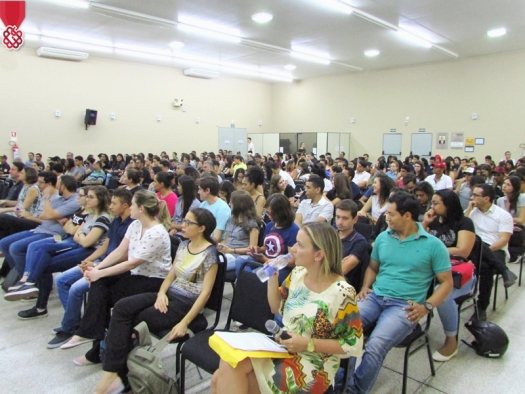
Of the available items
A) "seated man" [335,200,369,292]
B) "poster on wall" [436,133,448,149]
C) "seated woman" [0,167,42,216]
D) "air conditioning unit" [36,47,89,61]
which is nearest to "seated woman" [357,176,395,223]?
"seated man" [335,200,369,292]

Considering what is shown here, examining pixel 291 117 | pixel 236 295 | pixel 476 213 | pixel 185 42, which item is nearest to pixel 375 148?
pixel 291 117

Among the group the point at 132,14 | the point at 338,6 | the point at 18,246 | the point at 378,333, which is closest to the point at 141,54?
the point at 132,14

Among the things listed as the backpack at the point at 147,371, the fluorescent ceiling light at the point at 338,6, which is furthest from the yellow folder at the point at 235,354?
the fluorescent ceiling light at the point at 338,6

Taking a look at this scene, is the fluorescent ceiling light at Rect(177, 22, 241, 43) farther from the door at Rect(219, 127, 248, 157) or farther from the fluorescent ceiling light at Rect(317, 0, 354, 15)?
the door at Rect(219, 127, 248, 157)

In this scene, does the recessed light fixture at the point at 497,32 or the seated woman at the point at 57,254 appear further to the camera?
the recessed light fixture at the point at 497,32

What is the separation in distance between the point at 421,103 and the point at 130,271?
12272 millimetres

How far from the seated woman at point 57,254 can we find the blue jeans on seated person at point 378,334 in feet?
7.44

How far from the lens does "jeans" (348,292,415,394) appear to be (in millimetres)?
2037

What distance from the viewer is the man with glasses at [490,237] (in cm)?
310

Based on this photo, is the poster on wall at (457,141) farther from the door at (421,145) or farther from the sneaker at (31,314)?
the sneaker at (31,314)

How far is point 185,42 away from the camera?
388 inches

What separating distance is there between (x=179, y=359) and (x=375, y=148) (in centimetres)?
1291

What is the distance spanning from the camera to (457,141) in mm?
12047

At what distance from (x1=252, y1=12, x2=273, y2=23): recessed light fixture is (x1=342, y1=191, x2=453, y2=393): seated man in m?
6.27
